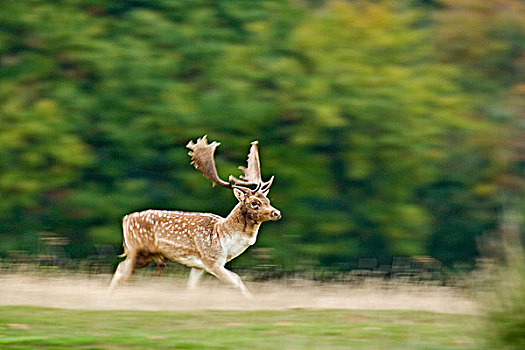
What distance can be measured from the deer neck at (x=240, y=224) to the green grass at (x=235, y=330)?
88cm

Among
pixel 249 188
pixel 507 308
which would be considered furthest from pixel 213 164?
pixel 507 308

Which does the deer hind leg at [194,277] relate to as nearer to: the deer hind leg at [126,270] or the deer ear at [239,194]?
the deer hind leg at [126,270]

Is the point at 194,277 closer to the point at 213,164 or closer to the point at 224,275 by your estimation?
the point at 224,275

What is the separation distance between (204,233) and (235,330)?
74.0 inches

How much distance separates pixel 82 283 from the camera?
11.7 metres

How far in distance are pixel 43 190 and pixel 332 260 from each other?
4.94 metres

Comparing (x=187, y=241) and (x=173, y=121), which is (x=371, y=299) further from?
(x=173, y=121)

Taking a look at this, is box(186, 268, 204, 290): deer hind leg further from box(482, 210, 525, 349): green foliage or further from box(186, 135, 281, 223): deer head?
box(482, 210, 525, 349): green foliage

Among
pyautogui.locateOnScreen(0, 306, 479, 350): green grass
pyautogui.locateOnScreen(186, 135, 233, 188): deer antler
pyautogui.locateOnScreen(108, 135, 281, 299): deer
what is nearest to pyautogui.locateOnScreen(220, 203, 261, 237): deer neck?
pyautogui.locateOnScreen(108, 135, 281, 299): deer

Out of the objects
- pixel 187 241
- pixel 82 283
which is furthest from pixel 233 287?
pixel 82 283

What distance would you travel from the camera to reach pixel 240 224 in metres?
9.85

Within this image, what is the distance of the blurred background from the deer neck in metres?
4.42

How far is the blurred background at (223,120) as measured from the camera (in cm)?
1455

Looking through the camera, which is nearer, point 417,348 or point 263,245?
point 417,348
